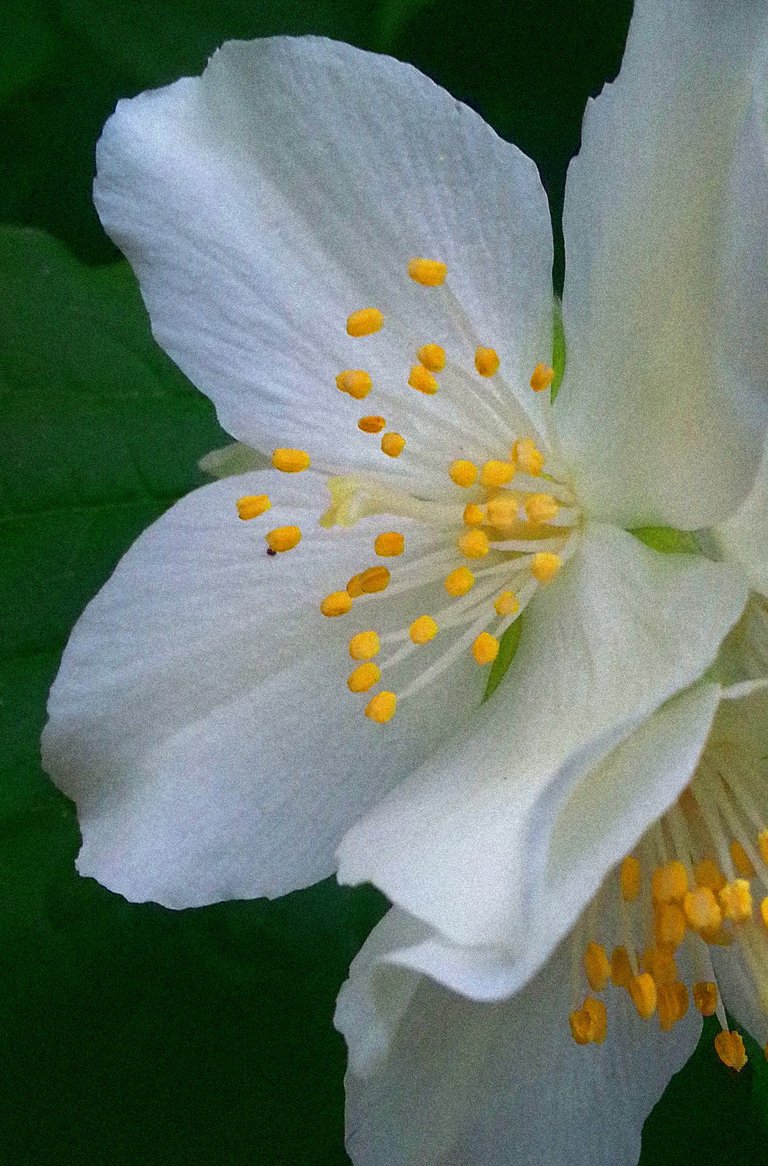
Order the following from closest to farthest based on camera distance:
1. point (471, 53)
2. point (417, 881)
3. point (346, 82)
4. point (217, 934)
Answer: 1. point (417, 881)
2. point (346, 82)
3. point (217, 934)
4. point (471, 53)

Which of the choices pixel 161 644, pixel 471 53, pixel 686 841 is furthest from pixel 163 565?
pixel 471 53

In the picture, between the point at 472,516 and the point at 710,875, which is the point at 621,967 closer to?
the point at 710,875

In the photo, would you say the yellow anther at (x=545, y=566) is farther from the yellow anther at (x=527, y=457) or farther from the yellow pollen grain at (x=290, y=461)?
the yellow pollen grain at (x=290, y=461)

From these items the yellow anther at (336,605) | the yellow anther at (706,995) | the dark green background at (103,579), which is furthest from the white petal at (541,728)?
the dark green background at (103,579)

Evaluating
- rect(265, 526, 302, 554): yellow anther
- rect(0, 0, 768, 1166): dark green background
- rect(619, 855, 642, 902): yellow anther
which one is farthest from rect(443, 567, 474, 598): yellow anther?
rect(0, 0, 768, 1166): dark green background

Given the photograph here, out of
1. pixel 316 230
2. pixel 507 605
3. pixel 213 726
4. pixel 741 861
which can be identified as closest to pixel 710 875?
pixel 741 861

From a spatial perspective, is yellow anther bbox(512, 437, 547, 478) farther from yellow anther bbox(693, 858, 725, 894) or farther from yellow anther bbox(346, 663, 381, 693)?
yellow anther bbox(693, 858, 725, 894)

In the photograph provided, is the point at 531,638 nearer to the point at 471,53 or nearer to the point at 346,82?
the point at 346,82
